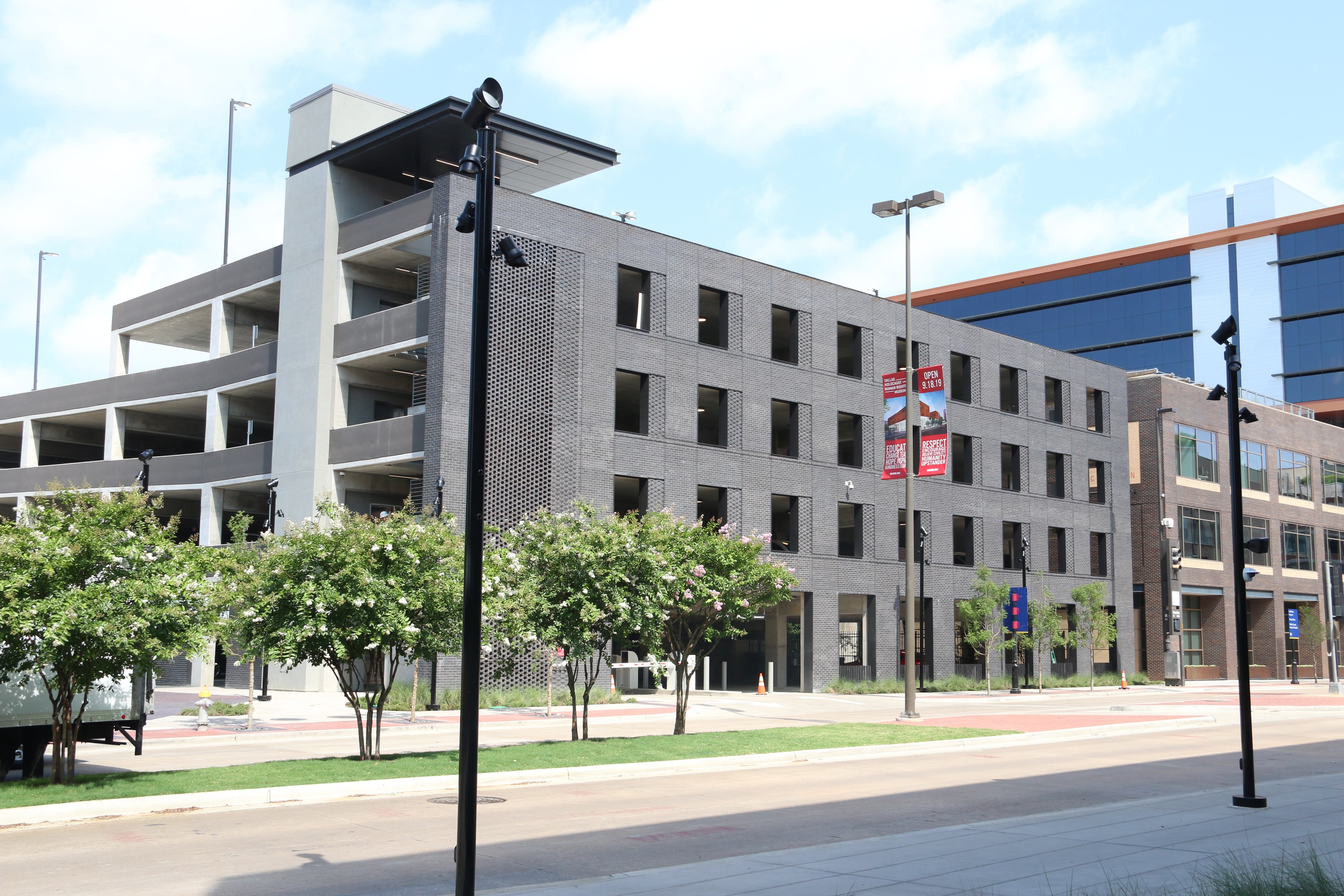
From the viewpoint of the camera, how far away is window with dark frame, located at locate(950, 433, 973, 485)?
2140 inches

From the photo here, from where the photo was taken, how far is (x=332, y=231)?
43.3m

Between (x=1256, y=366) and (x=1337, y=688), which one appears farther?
(x=1256, y=366)

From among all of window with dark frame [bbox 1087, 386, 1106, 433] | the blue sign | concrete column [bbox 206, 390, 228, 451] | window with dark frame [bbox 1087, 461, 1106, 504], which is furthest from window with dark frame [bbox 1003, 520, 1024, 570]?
concrete column [bbox 206, 390, 228, 451]

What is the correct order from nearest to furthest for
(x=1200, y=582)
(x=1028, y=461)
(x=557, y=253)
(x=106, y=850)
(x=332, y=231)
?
1. (x=106, y=850)
2. (x=557, y=253)
3. (x=332, y=231)
4. (x=1028, y=461)
5. (x=1200, y=582)

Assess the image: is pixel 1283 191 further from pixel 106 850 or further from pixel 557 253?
pixel 106 850

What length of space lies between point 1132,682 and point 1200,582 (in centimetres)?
870

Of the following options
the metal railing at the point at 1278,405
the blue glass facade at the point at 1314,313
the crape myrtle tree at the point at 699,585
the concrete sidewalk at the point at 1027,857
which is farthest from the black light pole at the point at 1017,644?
the blue glass facade at the point at 1314,313

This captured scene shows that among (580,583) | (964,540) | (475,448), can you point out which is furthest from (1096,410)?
A: (475,448)

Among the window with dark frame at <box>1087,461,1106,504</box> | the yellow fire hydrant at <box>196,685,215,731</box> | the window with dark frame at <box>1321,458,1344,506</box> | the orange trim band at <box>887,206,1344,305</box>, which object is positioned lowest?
the yellow fire hydrant at <box>196,685,215,731</box>

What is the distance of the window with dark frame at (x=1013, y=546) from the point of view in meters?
56.9

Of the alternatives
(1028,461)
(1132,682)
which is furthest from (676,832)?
(1132,682)

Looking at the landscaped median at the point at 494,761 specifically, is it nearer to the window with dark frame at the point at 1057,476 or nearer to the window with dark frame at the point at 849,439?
the window with dark frame at the point at 849,439

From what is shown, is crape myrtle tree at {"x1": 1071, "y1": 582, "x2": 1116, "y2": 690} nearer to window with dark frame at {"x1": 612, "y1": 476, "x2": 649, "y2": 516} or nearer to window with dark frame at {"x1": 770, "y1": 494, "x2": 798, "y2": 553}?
window with dark frame at {"x1": 770, "y1": 494, "x2": 798, "y2": 553}

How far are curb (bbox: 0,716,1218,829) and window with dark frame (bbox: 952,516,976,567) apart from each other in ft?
Result: 88.6
